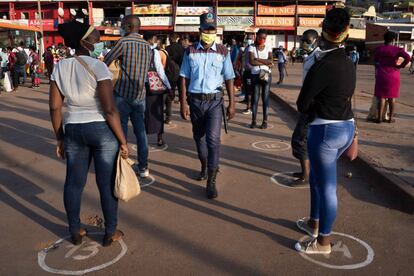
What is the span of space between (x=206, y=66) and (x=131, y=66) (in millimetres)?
901

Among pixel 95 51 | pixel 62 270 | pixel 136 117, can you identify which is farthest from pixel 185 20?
pixel 62 270

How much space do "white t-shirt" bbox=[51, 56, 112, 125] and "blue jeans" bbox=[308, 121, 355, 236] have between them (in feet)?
5.59

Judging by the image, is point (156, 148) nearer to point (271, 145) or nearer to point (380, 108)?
point (271, 145)

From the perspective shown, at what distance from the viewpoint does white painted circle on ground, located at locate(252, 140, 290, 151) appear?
A: 6573 millimetres

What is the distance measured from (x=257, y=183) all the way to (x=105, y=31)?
40806 millimetres

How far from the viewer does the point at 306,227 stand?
370 cm

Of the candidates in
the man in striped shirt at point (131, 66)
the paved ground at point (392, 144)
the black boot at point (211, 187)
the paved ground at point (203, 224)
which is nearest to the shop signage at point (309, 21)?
the paved ground at point (392, 144)

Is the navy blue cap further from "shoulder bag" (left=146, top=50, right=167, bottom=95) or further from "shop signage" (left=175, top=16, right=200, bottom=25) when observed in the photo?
"shop signage" (left=175, top=16, right=200, bottom=25)

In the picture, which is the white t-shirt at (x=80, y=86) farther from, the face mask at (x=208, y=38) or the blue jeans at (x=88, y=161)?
the face mask at (x=208, y=38)

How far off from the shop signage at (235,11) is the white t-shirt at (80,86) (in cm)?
4152

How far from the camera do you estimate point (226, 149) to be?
661cm

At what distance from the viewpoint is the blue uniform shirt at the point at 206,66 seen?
14.7ft

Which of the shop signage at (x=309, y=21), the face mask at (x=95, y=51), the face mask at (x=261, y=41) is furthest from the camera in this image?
the shop signage at (x=309, y=21)

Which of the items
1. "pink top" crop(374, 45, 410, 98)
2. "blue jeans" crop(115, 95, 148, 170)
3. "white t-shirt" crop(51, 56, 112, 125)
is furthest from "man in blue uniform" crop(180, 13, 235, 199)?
"pink top" crop(374, 45, 410, 98)
